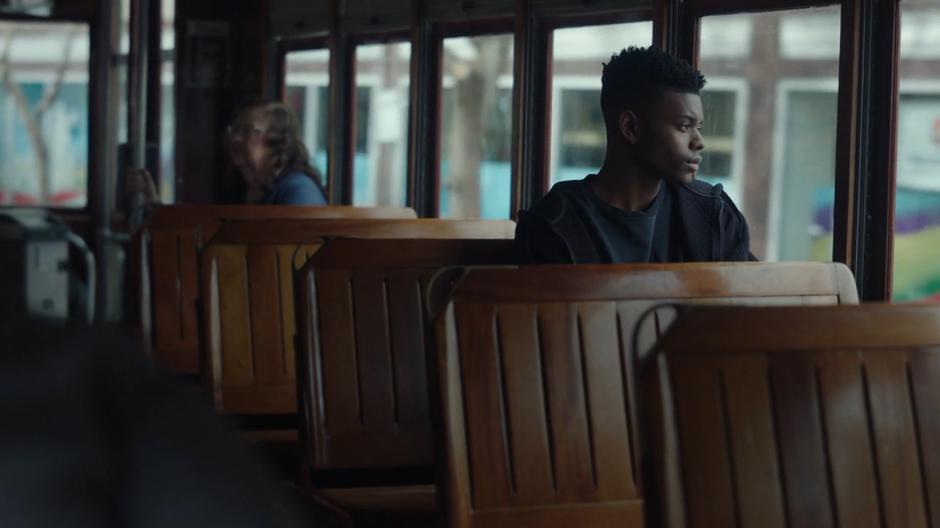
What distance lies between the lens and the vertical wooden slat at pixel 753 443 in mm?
1321

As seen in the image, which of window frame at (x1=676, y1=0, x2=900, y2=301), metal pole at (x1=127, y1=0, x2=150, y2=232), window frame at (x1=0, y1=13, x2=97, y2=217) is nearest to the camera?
window frame at (x1=676, y1=0, x2=900, y2=301)

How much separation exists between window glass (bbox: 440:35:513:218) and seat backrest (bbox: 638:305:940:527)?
12.2 ft

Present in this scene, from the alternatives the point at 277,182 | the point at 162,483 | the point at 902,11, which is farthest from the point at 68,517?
the point at 277,182

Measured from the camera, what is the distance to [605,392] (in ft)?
7.52

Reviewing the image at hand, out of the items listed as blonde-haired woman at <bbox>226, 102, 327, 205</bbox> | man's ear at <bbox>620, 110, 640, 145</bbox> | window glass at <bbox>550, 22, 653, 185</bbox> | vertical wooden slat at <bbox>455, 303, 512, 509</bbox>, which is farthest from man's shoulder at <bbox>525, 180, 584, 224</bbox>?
blonde-haired woman at <bbox>226, 102, 327, 205</bbox>

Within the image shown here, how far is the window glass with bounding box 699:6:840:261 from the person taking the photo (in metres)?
3.54

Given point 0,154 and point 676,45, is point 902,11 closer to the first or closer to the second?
point 676,45

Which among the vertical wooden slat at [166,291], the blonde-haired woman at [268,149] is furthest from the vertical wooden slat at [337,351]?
A: the blonde-haired woman at [268,149]

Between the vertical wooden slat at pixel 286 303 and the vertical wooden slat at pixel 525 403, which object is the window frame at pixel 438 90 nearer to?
the vertical wooden slat at pixel 286 303

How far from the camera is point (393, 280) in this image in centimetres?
298

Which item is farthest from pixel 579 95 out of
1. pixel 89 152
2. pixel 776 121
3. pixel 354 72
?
pixel 89 152

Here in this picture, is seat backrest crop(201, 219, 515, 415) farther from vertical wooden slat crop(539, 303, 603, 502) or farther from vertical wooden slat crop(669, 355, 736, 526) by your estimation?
vertical wooden slat crop(669, 355, 736, 526)

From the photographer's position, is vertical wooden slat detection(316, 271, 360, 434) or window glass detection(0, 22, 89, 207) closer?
vertical wooden slat detection(316, 271, 360, 434)

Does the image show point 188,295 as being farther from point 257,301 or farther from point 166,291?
point 257,301
